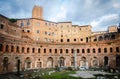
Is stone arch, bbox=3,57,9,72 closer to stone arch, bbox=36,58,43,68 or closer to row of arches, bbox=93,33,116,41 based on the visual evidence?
stone arch, bbox=36,58,43,68

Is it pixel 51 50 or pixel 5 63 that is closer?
pixel 5 63

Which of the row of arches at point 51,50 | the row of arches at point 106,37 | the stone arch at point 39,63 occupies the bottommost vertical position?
the stone arch at point 39,63

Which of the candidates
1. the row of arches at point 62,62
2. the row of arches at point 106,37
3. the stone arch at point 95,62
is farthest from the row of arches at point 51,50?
the row of arches at point 106,37

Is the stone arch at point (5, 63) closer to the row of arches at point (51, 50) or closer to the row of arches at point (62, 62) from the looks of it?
the row of arches at point (51, 50)

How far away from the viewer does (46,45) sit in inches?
2060

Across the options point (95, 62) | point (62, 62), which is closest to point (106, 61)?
point (95, 62)

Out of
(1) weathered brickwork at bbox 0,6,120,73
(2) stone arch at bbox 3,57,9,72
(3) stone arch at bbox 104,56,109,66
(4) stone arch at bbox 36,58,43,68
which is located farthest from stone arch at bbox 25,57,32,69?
(3) stone arch at bbox 104,56,109,66

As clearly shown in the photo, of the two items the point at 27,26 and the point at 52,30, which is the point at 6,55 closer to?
the point at 27,26

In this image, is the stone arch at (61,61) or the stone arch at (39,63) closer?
the stone arch at (39,63)

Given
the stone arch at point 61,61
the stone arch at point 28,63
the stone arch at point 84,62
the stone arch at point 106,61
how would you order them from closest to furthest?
the stone arch at point 28,63
the stone arch at point 106,61
the stone arch at point 84,62
the stone arch at point 61,61

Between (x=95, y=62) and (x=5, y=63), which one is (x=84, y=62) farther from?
(x=5, y=63)

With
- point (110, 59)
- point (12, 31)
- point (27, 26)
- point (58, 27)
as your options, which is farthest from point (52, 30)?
point (110, 59)

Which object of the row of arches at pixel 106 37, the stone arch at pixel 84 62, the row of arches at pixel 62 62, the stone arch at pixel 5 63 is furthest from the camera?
the row of arches at pixel 106 37

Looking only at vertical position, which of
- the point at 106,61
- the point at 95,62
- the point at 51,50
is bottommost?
the point at 95,62
